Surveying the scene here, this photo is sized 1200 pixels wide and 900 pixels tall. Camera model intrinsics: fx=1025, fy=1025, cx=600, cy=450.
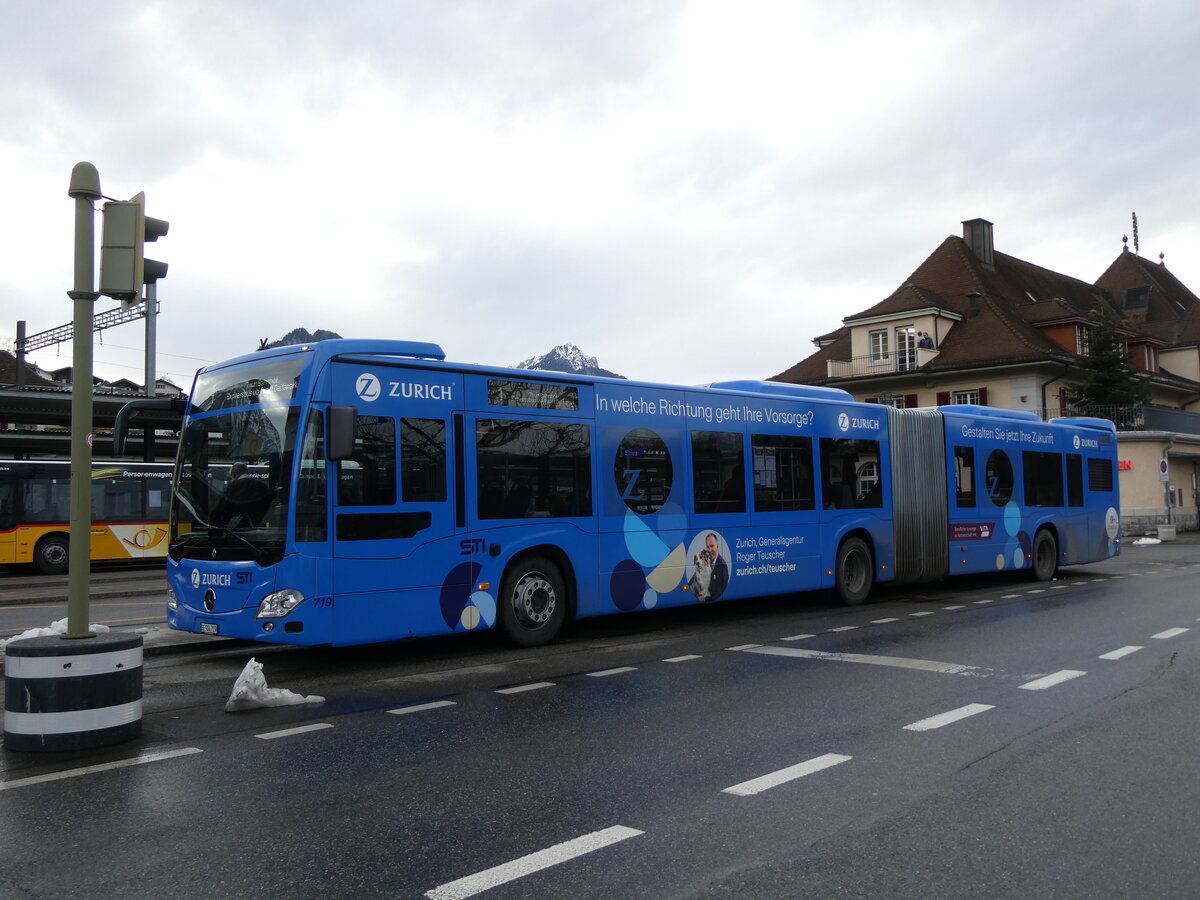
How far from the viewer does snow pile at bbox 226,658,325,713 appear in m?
7.50

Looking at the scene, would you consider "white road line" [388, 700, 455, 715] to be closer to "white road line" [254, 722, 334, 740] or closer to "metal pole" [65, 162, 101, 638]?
"white road line" [254, 722, 334, 740]

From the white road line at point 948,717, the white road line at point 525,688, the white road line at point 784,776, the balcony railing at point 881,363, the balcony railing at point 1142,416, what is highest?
the balcony railing at point 881,363

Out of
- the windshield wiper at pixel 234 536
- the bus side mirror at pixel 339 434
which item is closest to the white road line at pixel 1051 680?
the bus side mirror at pixel 339 434

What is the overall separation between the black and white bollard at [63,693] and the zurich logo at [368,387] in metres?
3.33

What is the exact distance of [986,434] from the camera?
17109 mm

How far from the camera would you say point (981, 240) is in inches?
2110

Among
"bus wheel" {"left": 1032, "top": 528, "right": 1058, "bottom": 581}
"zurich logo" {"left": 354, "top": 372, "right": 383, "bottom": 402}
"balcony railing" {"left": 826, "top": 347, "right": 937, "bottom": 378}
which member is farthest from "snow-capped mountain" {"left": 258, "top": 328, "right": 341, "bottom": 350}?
"balcony railing" {"left": 826, "top": 347, "right": 937, "bottom": 378}

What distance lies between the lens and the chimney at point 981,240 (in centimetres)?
5361

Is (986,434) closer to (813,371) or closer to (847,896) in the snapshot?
(847,896)

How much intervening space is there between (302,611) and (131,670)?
218cm

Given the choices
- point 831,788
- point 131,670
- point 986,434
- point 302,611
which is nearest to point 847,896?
point 831,788

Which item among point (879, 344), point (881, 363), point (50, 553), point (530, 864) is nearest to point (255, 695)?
point (530, 864)

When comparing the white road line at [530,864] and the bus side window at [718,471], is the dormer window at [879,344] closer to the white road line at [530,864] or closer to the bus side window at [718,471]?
the bus side window at [718,471]

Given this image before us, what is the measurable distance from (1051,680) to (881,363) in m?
42.2
